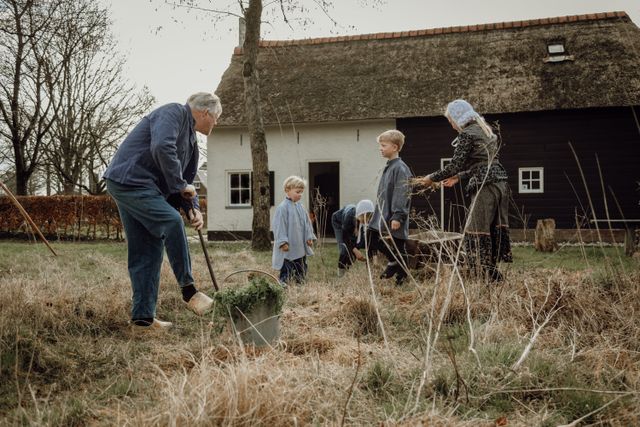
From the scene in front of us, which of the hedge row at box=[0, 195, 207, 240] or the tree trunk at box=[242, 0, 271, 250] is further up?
the tree trunk at box=[242, 0, 271, 250]

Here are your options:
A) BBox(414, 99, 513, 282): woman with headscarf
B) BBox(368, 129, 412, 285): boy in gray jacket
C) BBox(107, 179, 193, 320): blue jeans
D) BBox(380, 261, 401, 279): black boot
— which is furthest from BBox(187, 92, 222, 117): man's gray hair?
BBox(380, 261, 401, 279): black boot

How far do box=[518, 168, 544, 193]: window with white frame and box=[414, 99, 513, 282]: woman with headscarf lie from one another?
10.4m

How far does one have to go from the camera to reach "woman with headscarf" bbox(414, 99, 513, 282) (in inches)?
168

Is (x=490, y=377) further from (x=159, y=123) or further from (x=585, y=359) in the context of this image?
(x=159, y=123)

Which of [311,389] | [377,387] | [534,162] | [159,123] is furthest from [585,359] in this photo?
[534,162]

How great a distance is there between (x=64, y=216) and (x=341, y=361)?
1500 centimetres

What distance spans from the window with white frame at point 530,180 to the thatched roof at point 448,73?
5.31 feet

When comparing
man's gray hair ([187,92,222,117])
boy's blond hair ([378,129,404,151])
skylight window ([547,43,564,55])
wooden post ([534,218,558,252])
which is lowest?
wooden post ([534,218,558,252])

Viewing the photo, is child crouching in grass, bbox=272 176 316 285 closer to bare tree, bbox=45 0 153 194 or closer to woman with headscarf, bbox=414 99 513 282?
woman with headscarf, bbox=414 99 513 282

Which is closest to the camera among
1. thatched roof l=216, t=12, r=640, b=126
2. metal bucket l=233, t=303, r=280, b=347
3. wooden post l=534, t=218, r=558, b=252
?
metal bucket l=233, t=303, r=280, b=347

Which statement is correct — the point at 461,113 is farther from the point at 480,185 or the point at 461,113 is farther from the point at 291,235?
the point at 291,235

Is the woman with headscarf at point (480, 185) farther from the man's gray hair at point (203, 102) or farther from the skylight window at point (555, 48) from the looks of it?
the skylight window at point (555, 48)

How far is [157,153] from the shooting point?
3.42 m

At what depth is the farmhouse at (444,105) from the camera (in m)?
13.8
